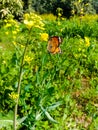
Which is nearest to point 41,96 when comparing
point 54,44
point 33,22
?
point 54,44

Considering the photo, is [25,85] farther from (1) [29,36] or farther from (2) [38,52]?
(2) [38,52]

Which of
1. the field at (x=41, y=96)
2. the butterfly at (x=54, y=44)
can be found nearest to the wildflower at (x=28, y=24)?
the field at (x=41, y=96)

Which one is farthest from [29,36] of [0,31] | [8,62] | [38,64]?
[0,31]

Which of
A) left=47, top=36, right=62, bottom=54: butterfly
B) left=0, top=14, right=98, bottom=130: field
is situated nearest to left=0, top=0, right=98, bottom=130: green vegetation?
left=0, top=14, right=98, bottom=130: field

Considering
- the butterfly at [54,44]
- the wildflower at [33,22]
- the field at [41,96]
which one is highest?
the wildflower at [33,22]

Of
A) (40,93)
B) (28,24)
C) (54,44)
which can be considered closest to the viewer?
(28,24)

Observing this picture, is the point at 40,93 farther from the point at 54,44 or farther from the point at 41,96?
the point at 54,44

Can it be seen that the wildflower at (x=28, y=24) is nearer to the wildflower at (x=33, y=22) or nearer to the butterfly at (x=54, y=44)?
the wildflower at (x=33, y=22)

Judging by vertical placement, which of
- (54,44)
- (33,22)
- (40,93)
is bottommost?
(40,93)

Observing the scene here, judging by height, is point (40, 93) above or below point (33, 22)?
below

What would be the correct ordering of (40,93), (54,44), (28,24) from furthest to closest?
(40,93) → (54,44) → (28,24)

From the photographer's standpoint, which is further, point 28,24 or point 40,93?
point 40,93
